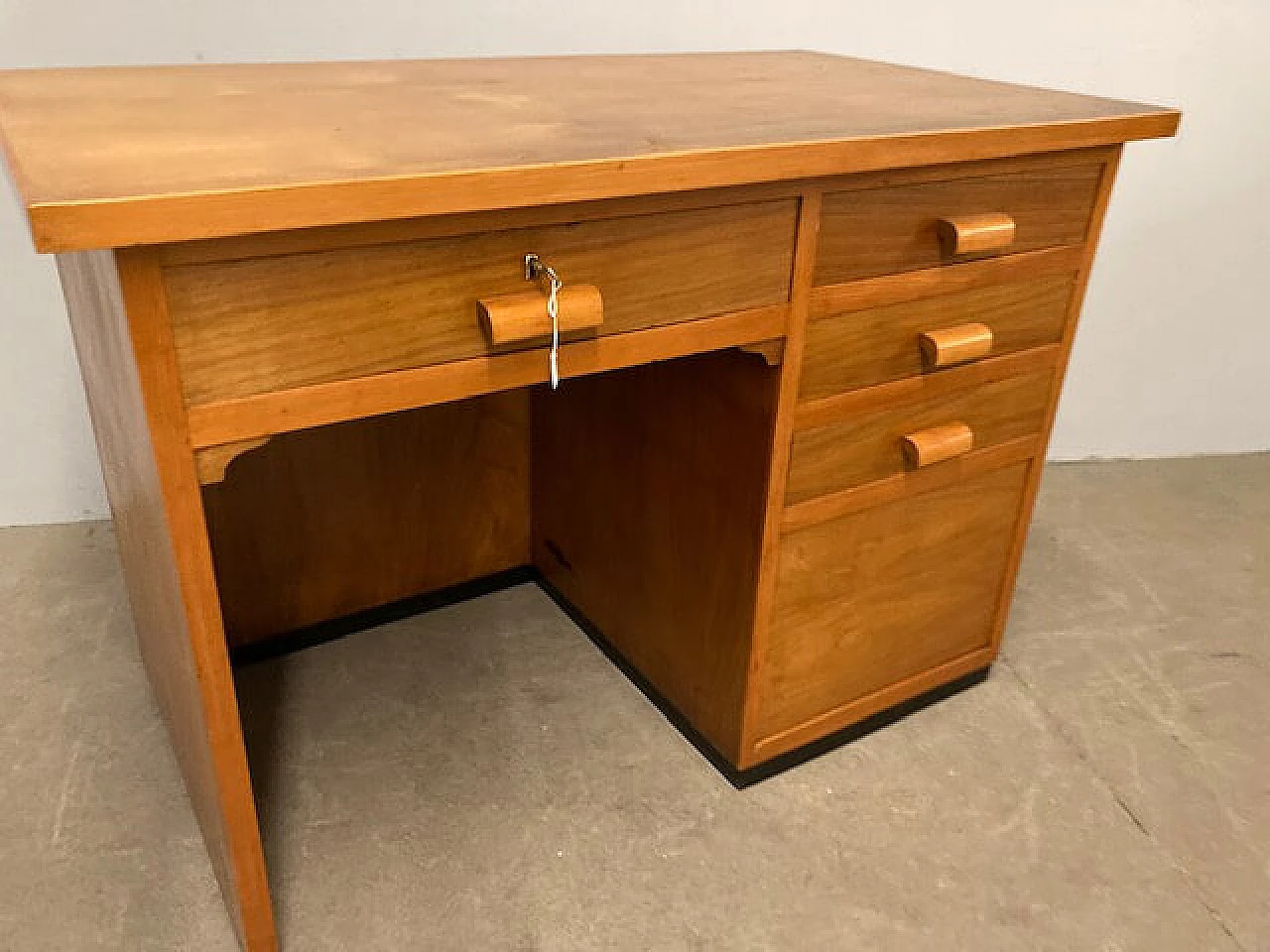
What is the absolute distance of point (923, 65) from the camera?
179 centimetres

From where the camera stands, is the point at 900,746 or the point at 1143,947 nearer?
the point at 1143,947

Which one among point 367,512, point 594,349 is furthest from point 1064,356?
point 367,512

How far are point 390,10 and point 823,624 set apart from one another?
105 centimetres

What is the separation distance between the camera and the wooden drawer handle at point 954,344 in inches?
43.7

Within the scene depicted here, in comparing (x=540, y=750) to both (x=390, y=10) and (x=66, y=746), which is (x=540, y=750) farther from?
(x=390, y=10)

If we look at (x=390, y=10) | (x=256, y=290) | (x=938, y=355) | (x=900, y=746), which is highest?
(x=390, y=10)

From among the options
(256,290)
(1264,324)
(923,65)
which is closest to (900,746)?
(256,290)

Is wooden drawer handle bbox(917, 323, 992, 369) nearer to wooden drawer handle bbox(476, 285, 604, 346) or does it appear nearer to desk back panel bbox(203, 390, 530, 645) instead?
wooden drawer handle bbox(476, 285, 604, 346)

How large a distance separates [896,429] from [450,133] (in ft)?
1.86

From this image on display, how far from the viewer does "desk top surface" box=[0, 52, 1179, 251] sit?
688 mm

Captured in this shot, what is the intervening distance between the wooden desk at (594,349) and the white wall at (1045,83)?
0.93ft

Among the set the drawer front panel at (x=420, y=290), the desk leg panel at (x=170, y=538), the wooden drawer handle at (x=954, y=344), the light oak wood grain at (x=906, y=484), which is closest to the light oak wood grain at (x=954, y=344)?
the wooden drawer handle at (x=954, y=344)

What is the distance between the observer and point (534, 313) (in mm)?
823

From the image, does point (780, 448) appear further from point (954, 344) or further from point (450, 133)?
point (450, 133)
